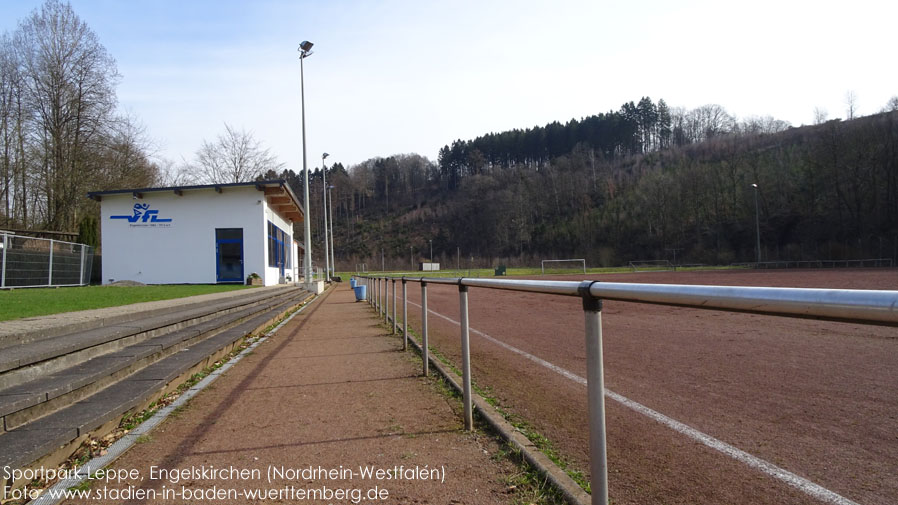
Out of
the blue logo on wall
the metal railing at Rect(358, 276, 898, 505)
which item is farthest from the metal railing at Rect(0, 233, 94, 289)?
the metal railing at Rect(358, 276, 898, 505)

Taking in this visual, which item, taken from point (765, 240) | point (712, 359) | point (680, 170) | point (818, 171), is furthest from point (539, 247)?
point (712, 359)

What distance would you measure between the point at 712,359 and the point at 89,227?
33781 millimetres

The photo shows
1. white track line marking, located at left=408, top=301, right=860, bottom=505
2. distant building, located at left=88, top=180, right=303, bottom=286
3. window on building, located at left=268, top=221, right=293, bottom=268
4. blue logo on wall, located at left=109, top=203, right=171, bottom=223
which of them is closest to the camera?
white track line marking, located at left=408, top=301, right=860, bottom=505

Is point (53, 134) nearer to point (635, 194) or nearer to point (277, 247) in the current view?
point (277, 247)

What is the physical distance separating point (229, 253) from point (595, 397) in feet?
83.8

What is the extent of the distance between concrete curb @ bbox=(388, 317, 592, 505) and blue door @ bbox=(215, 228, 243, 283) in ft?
72.7

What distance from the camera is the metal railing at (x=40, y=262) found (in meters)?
15.9

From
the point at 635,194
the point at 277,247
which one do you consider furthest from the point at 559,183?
the point at 277,247

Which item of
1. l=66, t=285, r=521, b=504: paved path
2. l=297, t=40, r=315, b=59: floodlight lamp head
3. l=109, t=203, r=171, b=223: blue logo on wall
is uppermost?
l=297, t=40, r=315, b=59: floodlight lamp head

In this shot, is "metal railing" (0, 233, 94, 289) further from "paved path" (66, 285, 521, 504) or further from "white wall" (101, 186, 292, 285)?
"paved path" (66, 285, 521, 504)

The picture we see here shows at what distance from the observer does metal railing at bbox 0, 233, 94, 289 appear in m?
15.9

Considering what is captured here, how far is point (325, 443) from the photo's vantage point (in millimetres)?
3691

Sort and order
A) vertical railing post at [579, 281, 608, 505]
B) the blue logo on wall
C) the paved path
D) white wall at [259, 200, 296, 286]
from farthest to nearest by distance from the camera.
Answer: white wall at [259, 200, 296, 286]
the blue logo on wall
the paved path
vertical railing post at [579, 281, 608, 505]

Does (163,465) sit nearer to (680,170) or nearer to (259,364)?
(259,364)
